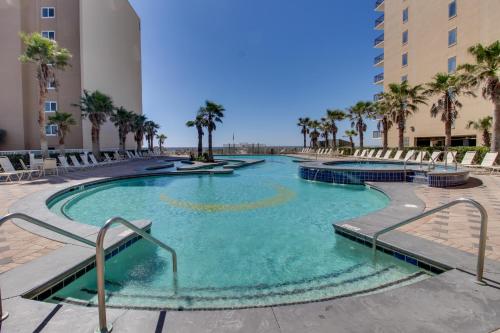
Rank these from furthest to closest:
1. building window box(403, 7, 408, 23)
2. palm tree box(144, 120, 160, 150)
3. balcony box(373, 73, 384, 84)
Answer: palm tree box(144, 120, 160, 150) → balcony box(373, 73, 384, 84) → building window box(403, 7, 408, 23)

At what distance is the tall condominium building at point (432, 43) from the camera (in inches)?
805

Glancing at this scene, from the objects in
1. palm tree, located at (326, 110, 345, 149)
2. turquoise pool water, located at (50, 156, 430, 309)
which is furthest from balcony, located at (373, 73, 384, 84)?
turquoise pool water, located at (50, 156, 430, 309)

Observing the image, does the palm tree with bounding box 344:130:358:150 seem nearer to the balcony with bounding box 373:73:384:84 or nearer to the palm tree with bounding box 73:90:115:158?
the balcony with bounding box 373:73:384:84

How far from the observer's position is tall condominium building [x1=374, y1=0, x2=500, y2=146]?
2045cm

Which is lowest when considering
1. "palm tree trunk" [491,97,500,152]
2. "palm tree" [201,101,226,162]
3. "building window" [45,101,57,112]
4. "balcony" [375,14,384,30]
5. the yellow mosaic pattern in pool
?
the yellow mosaic pattern in pool

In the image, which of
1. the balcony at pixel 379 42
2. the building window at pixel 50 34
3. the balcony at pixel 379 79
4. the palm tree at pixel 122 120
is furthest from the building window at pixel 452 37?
the building window at pixel 50 34

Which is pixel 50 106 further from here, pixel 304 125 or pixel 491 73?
pixel 304 125

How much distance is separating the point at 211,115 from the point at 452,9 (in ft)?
79.9

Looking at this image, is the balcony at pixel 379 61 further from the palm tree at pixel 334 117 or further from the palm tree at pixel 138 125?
the palm tree at pixel 138 125

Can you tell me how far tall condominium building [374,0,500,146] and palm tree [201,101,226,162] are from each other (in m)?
21.3

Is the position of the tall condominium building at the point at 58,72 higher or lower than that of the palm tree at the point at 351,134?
higher

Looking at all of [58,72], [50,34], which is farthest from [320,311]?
[50,34]

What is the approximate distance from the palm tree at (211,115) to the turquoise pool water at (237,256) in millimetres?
17057

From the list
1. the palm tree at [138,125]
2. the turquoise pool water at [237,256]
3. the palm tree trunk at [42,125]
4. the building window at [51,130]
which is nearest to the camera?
the turquoise pool water at [237,256]
